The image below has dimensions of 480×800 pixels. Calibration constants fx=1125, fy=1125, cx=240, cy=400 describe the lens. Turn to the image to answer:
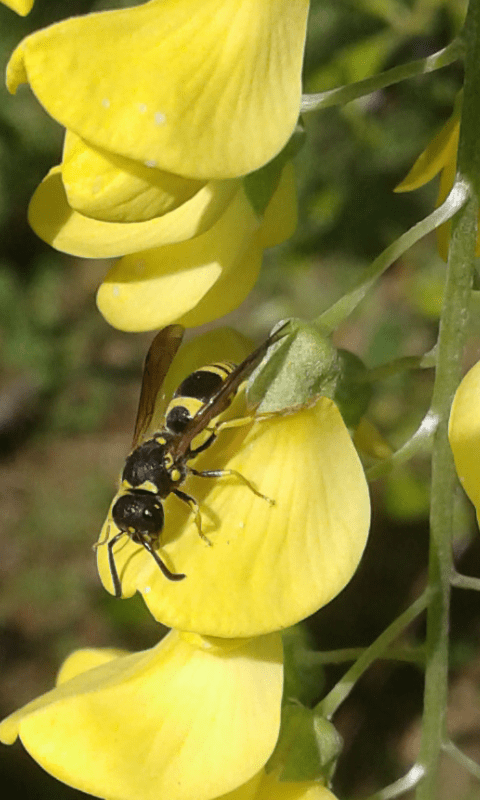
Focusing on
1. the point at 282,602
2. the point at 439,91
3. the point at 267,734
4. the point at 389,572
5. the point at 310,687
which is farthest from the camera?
the point at 389,572

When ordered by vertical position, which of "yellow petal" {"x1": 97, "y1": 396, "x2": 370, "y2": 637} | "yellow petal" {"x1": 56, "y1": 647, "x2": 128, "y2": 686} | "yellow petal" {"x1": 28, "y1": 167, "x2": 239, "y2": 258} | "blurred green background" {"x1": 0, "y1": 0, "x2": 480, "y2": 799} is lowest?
"blurred green background" {"x1": 0, "y1": 0, "x2": 480, "y2": 799}

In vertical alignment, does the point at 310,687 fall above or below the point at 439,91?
above

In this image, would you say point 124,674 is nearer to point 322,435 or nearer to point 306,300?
point 322,435

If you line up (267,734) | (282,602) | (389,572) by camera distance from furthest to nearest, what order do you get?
(389,572), (267,734), (282,602)

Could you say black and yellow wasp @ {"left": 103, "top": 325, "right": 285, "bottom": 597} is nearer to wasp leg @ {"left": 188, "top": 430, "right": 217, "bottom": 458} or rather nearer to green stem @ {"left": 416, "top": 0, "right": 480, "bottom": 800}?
wasp leg @ {"left": 188, "top": 430, "right": 217, "bottom": 458}

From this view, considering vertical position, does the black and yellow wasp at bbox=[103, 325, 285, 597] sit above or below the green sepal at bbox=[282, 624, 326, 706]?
above

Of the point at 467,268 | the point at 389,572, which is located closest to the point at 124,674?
the point at 467,268

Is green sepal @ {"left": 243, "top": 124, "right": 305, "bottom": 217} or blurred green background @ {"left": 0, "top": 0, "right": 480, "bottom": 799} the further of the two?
blurred green background @ {"left": 0, "top": 0, "right": 480, "bottom": 799}

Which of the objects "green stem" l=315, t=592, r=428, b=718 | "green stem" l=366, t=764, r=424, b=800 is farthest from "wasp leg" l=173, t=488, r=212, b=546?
"green stem" l=366, t=764, r=424, b=800
